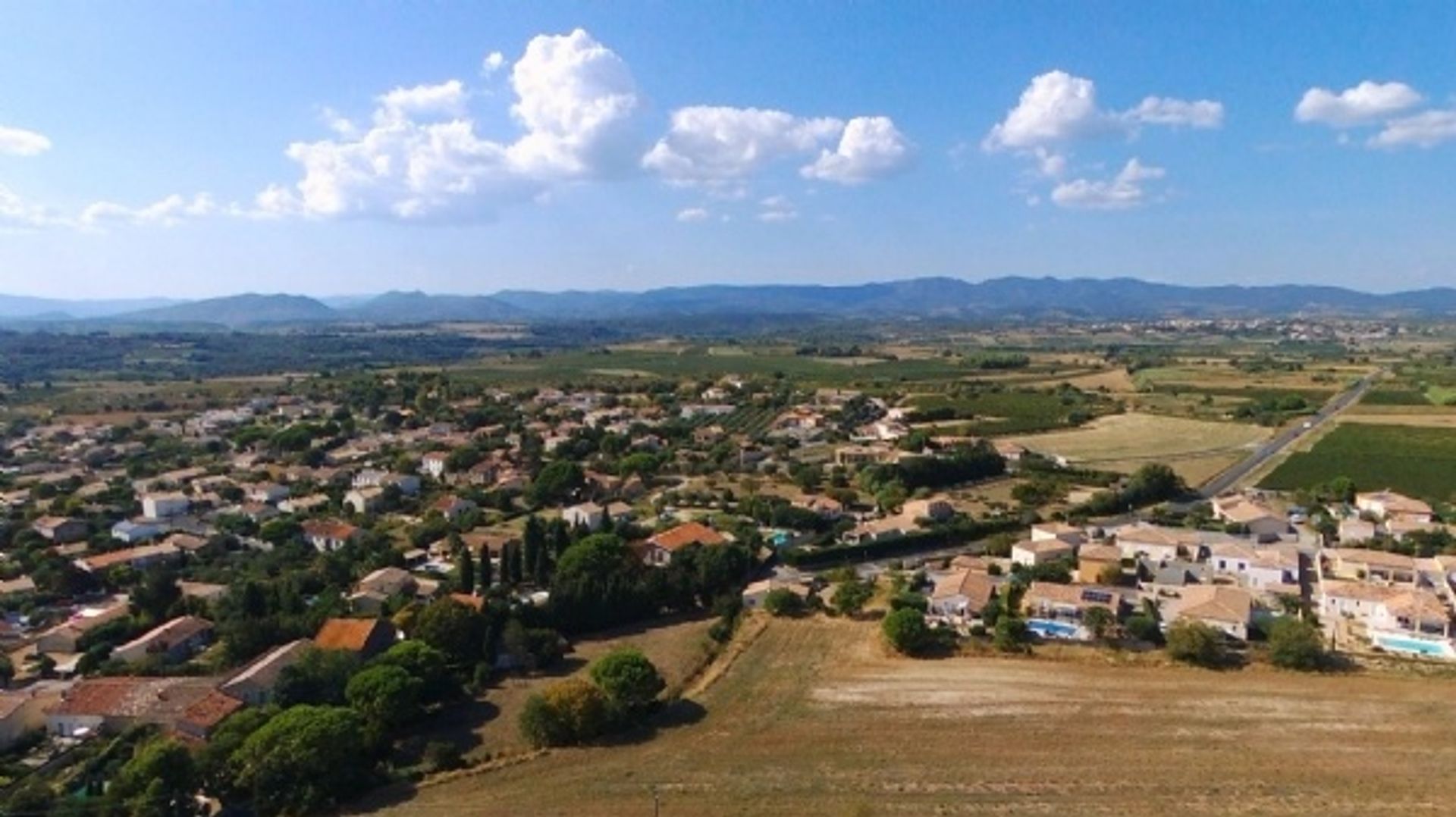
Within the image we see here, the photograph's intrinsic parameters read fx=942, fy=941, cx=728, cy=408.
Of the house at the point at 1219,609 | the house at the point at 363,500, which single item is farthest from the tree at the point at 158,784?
the house at the point at 363,500

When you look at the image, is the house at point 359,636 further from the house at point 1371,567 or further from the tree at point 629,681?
the house at point 1371,567

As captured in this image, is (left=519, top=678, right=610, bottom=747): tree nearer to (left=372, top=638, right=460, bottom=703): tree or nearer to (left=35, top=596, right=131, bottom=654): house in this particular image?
(left=372, top=638, right=460, bottom=703): tree

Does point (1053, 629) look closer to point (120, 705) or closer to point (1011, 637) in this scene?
point (1011, 637)

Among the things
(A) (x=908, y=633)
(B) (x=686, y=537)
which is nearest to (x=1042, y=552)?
(A) (x=908, y=633)

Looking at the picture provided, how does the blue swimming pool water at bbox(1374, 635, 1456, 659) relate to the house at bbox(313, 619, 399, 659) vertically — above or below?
below

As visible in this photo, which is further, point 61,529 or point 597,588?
point 61,529

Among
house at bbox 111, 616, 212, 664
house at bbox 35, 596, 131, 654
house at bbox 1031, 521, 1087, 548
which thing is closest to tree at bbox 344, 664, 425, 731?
house at bbox 111, 616, 212, 664
